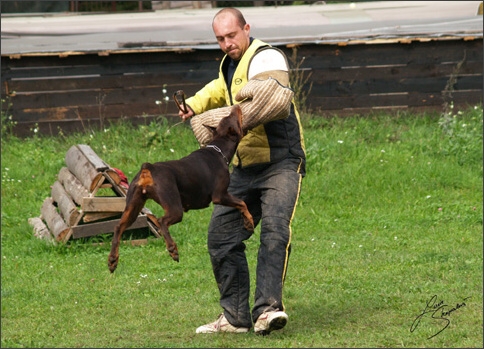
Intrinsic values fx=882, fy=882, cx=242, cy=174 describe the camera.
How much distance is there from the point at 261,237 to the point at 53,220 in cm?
421

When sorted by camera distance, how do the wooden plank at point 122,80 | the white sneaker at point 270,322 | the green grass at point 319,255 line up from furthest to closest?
the wooden plank at point 122,80 < the green grass at point 319,255 < the white sneaker at point 270,322

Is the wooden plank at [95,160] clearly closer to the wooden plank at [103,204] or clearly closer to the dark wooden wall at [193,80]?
the wooden plank at [103,204]

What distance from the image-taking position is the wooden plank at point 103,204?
9109 mm

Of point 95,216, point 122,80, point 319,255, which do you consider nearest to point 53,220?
point 95,216

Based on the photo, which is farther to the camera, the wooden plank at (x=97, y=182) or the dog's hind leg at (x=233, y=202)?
the wooden plank at (x=97, y=182)

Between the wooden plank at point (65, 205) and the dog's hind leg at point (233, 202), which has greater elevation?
the dog's hind leg at point (233, 202)

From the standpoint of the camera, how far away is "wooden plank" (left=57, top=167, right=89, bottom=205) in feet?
31.0

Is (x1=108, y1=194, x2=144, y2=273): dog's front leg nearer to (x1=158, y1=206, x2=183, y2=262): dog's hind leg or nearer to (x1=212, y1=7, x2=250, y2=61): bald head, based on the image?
(x1=158, y1=206, x2=183, y2=262): dog's hind leg

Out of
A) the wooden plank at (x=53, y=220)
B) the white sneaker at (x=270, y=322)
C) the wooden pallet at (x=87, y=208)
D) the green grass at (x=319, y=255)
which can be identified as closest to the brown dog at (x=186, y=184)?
the white sneaker at (x=270, y=322)

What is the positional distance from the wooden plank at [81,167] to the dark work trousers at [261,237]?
131 inches

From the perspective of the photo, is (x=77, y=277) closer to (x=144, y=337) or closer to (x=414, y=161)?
(x=144, y=337)

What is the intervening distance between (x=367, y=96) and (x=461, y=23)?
75.7 inches

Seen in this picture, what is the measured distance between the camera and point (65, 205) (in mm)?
9547

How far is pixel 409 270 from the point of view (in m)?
7.92
